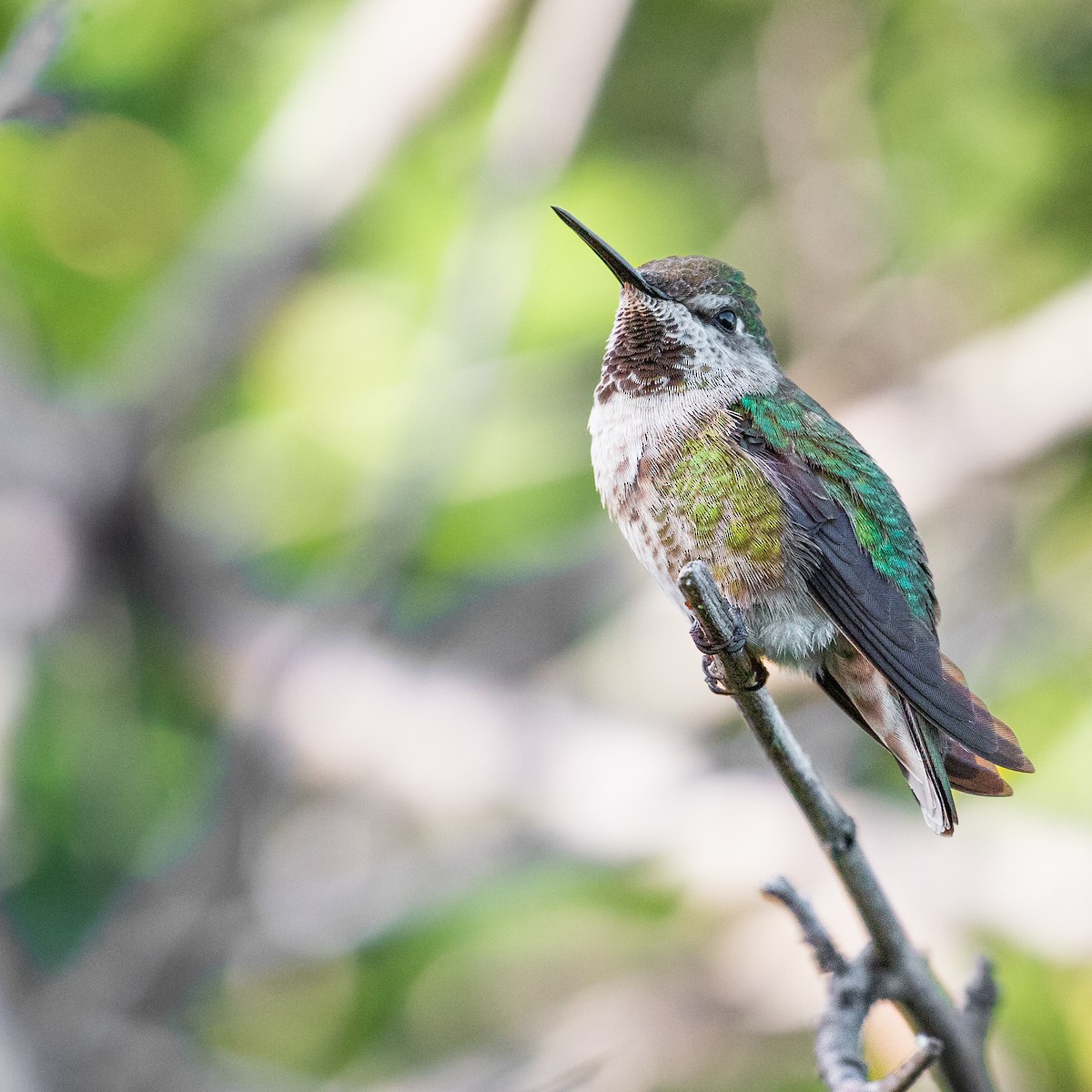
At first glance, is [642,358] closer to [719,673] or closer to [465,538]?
[719,673]

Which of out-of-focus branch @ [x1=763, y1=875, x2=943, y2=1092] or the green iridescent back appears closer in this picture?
out-of-focus branch @ [x1=763, y1=875, x2=943, y2=1092]

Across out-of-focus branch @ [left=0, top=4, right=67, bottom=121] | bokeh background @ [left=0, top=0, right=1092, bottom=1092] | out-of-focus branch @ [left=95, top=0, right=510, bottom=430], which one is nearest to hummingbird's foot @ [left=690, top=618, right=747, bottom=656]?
out-of-focus branch @ [left=0, top=4, right=67, bottom=121]

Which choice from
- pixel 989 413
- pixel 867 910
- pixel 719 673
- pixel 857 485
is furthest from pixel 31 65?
pixel 989 413

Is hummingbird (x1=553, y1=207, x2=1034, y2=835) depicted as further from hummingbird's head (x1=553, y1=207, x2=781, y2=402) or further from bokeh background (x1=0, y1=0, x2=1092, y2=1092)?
bokeh background (x1=0, y1=0, x2=1092, y2=1092)

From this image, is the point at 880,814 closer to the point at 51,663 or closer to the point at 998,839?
the point at 998,839

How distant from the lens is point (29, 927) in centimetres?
627

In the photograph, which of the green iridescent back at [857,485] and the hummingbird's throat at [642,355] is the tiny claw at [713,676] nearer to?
the green iridescent back at [857,485]

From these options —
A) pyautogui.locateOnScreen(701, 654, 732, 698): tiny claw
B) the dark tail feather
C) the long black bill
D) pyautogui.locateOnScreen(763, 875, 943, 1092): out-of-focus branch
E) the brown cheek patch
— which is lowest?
pyautogui.locateOnScreen(763, 875, 943, 1092): out-of-focus branch

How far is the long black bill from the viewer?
2223 mm

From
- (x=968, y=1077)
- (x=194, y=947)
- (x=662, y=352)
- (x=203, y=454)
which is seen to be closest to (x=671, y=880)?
(x=194, y=947)

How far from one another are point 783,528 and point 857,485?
237 mm

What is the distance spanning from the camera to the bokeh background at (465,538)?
16.8 ft

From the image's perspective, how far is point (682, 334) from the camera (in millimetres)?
2582

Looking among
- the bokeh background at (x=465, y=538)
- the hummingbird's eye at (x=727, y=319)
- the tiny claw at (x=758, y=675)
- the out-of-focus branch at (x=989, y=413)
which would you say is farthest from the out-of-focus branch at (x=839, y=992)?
the out-of-focus branch at (x=989, y=413)
